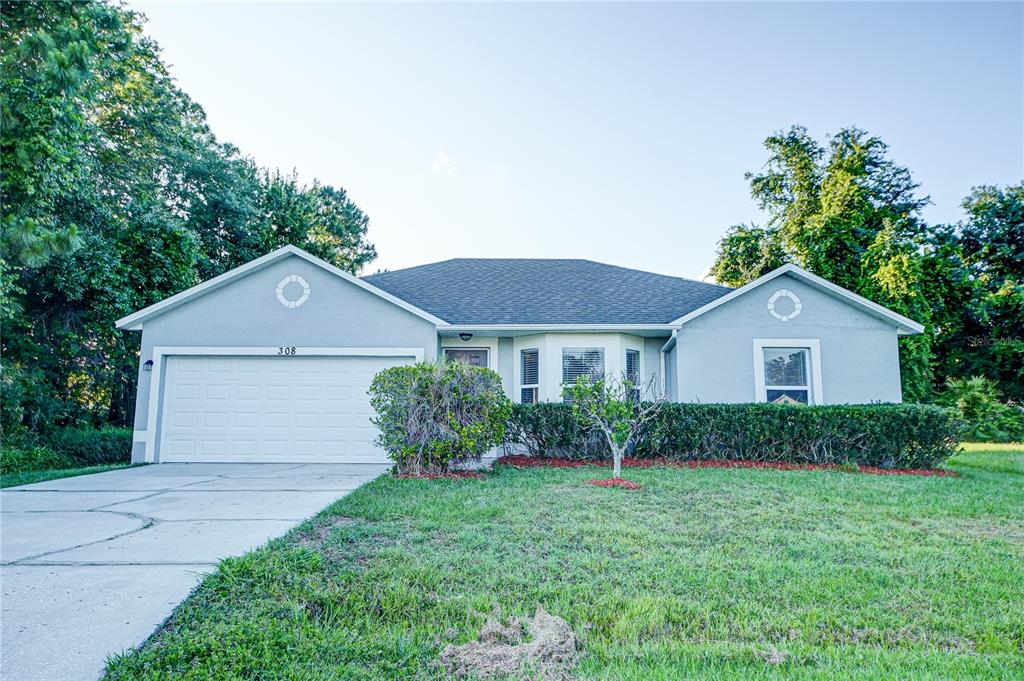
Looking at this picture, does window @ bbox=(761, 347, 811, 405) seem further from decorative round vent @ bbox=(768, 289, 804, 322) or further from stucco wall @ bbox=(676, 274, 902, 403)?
decorative round vent @ bbox=(768, 289, 804, 322)

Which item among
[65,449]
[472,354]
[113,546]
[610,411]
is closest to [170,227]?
[65,449]

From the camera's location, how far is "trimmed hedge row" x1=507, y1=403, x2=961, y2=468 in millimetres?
9477

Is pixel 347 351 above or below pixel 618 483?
above

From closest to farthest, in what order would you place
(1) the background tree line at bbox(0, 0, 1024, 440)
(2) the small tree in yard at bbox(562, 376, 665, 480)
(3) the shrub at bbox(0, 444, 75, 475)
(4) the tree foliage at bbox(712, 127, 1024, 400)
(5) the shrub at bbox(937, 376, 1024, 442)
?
1. (2) the small tree in yard at bbox(562, 376, 665, 480)
2. (1) the background tree line at bbox(0, 0, 1024, 440)
3. (3) the shrub at bbox(0, 444, 75, 475)
4. (5) the shrub at bbox(937, 376, 1024, 442)
5. (4) the tree foliage at bbox(712, 127, 1024, 400)

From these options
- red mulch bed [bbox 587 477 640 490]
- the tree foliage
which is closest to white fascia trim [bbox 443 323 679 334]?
red mulch bed [bbox 587 477 640 490]

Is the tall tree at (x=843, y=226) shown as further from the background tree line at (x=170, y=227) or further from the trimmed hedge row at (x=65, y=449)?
A: the trimmed hedge row at (x=65, y=449)

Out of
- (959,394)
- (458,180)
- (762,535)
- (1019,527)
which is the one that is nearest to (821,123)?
(959,394)

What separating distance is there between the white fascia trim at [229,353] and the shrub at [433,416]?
265cm

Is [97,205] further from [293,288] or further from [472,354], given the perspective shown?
[472,354]

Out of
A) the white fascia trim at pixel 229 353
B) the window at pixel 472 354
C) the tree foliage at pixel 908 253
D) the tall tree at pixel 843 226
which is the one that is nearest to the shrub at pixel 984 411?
the tree foliage at pixel 908 253

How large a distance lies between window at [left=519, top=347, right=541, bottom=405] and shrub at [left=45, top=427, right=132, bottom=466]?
10.7 metres

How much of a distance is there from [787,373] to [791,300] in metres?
1.49

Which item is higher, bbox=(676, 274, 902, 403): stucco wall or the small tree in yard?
bbox=(676, 274, 902, 403): stucco wall

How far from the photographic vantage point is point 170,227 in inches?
623
